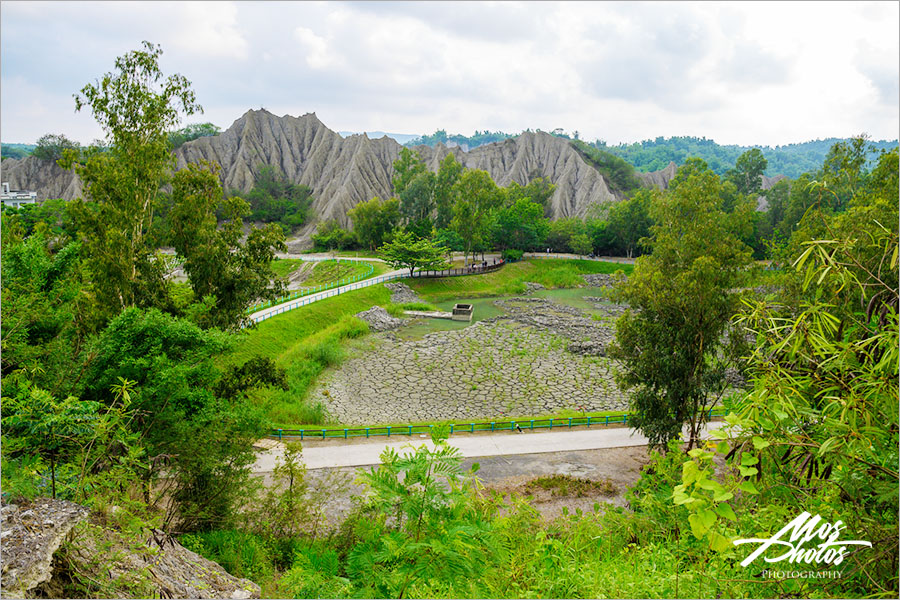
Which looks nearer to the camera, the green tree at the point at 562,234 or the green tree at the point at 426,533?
the green tree at the point at 426,533

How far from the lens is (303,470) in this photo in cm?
919

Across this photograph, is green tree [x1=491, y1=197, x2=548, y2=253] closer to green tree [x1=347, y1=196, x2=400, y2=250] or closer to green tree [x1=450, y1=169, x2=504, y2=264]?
green tree [x1=450, y1=169, x2=504, y2=264]

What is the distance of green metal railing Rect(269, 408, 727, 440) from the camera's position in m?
14.0

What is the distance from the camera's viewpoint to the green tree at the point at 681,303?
10.5m

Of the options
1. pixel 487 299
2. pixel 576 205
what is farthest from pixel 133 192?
pixel 576 205

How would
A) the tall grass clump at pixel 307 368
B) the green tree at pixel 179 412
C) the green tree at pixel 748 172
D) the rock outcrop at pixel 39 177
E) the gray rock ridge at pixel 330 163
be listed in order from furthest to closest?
the gray rock ridge at pixel 330 163 → the rock outcrop at pixel 39 177 → the green tree at pixel 748 172 → the tall grass clump at pixel 307 368 → the green tree at pixel 179 412

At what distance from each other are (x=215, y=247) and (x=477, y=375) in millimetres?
12495

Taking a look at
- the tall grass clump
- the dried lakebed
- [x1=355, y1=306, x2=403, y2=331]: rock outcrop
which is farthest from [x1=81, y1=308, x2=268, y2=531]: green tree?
[x1=355, y1=306, x2=403, y2=331]: rock outcrop

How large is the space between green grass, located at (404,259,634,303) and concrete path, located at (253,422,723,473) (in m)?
21.8

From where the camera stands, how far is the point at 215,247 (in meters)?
12.3

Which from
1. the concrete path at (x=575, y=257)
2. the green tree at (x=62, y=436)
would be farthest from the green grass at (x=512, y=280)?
the green tree at (x=62, y=436)

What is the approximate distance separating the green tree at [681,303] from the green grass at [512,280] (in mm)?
24300

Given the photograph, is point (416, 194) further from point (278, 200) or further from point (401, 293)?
point (278, 200)

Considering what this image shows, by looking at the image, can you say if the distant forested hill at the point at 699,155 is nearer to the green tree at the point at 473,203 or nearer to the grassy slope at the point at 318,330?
the green tree at the point at 473,203
